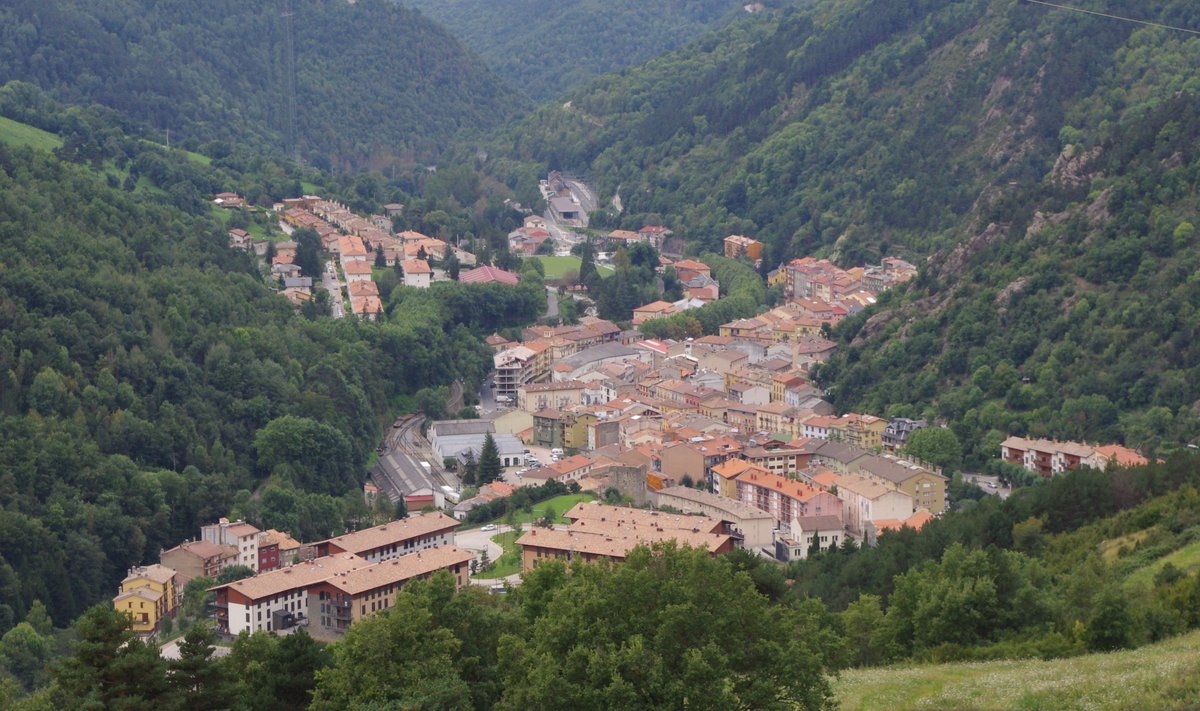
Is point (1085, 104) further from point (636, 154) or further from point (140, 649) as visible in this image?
point (140, 649)

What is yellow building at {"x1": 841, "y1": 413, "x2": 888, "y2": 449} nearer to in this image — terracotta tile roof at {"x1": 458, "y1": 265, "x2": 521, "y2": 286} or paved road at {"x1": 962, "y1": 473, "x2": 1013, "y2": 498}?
paved road at {"x1": 962, "y1": 473, "x2": 1013, "y2": 498}

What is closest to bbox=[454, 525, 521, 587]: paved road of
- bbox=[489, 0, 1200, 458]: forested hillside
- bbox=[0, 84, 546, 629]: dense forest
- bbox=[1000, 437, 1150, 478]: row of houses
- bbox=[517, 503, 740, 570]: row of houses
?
bbox=[517, 503, 740, 570]: row of houses

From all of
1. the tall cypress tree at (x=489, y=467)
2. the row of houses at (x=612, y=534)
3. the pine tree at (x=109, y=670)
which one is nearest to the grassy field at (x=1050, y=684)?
the pine tree at (x=109, y=670)

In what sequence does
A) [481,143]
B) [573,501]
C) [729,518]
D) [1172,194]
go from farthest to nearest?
[481,143]
[1172,194]
[573,501]
[729,518]

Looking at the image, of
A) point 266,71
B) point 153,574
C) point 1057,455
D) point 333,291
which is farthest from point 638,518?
point 266,71

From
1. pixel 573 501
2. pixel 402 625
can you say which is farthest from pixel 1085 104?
pixel 402 625

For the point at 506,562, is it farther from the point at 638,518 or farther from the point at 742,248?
the point at 742,248

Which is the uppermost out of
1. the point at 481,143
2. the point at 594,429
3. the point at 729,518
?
Answer: the point at 481,143
